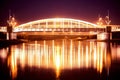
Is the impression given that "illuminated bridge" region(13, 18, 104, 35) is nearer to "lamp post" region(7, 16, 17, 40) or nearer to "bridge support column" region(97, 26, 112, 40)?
"lamp post" region(7, 16, 17, 40)

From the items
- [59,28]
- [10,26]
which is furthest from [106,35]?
[10,26]

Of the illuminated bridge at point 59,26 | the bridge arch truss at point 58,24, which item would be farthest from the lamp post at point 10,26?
the bridge arch truss at point 58,24

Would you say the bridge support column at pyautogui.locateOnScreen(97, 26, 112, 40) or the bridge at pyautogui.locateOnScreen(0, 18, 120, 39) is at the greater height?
the bridge at pyautogui.locateOnScreen(0, 18, 120, 39)

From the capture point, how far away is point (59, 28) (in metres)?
73.8

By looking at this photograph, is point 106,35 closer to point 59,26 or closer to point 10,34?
point 59,26

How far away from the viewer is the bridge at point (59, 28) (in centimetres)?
7438

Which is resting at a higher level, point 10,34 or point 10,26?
point 10,26

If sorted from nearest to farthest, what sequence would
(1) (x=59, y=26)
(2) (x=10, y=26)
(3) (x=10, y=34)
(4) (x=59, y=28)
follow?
1. (3) (x=10, y=34)
2. (2) (x=10, y=26)
3. (4) (x=59, y=28)
4. (1) (x=59, y=26)

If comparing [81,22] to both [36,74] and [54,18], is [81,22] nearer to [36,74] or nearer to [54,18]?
[54,18]

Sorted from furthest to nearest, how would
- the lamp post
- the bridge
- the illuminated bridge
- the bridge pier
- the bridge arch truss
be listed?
the bridge arch truss < the illuminated bridge < the bridge < the lamp post < the bridge pier

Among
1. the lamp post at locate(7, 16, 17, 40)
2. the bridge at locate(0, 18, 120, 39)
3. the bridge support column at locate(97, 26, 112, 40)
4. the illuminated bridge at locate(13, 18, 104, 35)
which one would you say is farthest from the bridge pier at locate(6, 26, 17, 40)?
the bridge support column at locate(97, 26, 112, 40)

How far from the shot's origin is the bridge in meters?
74.4

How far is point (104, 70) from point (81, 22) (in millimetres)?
58790

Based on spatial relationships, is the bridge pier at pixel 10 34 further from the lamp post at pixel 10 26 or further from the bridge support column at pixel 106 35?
the bridge support column at pixel 106 35
